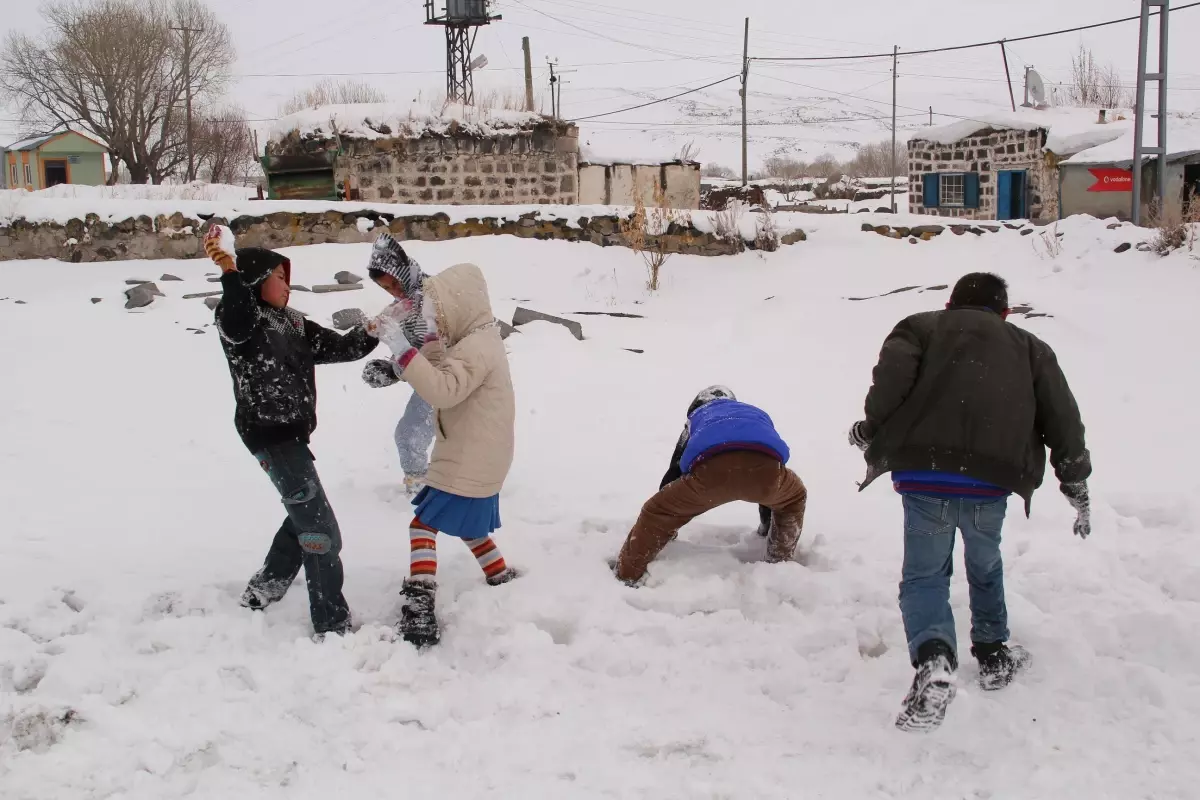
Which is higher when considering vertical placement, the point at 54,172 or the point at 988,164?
the point at 54,172

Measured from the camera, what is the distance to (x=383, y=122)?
1554cm

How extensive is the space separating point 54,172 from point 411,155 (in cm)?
3149

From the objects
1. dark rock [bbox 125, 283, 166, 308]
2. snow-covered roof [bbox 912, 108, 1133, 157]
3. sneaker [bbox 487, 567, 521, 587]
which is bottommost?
sneaker [bbox 487, 567, 521, 587]

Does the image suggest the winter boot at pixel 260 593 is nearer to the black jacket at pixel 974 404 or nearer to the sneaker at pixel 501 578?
the sneaker at pixel 501 578

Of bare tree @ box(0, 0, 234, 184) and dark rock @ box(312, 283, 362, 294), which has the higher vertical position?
bare tree @ box(0, 0, 234, 184)

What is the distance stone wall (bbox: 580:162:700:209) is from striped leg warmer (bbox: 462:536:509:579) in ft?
57.8

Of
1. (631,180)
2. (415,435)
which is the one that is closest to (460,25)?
(631,180)

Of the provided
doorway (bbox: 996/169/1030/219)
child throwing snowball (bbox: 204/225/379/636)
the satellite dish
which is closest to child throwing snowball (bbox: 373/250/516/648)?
child throwing snowball (bbox: 204/225/379/636)

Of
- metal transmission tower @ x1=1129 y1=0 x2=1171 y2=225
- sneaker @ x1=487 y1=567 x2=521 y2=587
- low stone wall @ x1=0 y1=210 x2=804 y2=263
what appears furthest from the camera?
metal transmission tower @ x1=1129 y1=0 x2=1171 y2=225

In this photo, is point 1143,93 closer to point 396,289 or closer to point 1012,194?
point 1012,194

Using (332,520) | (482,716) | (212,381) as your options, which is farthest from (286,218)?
(482,716)

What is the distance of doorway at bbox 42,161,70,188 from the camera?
3894cm

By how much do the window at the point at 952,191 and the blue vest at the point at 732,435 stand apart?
23.1 meters

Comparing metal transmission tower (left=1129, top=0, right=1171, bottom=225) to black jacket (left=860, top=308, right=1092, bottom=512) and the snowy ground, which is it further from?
black jacket (left=860, top=308, right=1092, bottom=512)
